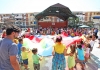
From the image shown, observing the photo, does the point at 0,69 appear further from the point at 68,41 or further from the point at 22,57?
the point at 68,41

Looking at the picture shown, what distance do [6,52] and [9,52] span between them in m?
0.07

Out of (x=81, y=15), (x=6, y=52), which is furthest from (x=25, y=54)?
(x=81, y=15)

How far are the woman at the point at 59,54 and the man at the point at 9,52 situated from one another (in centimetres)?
278

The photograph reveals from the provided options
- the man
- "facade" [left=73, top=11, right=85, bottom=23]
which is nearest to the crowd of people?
the man

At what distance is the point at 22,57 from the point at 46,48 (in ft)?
6.90

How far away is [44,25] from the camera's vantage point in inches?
1359

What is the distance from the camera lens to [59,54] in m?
6.01

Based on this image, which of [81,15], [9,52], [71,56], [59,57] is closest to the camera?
[9,52]

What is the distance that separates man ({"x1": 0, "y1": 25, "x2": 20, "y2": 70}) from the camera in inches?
123

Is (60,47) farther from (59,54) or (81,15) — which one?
(81,15)

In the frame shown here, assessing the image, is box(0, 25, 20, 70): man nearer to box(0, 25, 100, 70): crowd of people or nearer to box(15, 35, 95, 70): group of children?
box(0, 25, 100, 70): crowd of people

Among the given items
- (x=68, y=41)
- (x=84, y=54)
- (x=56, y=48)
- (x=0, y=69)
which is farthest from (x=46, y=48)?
(x=0, y=69)

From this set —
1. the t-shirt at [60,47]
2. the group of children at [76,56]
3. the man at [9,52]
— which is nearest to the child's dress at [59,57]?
the t-shirt at [60,47]

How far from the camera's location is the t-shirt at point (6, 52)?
3117 millimetres
